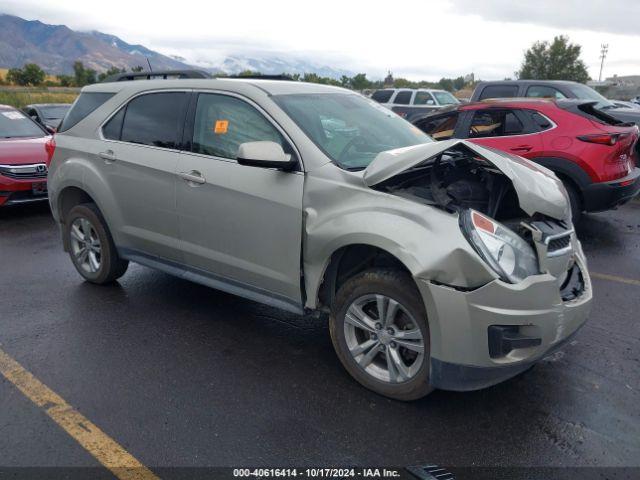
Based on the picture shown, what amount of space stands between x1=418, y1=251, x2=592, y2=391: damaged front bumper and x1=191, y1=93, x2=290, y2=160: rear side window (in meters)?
1.54

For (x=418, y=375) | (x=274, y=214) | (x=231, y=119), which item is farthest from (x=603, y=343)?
(x=231, y=119)

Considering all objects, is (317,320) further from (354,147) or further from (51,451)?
(51,451)

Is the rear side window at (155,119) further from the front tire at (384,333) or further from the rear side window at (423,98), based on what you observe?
the rear side window at (423,98)

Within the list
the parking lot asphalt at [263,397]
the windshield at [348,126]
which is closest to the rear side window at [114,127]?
the parking lot asphalt at [263,397]

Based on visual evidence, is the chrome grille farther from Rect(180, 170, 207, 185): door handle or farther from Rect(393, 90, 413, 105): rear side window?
Rect(393, 90, 413, 105): rear side window

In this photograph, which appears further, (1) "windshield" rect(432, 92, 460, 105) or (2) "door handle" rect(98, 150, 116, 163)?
(1) "windshield" rect(432, 92, 460, 105)

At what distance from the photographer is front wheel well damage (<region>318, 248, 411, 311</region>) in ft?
10.6

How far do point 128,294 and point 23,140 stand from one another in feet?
16.8

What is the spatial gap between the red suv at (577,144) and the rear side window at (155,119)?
4255mm

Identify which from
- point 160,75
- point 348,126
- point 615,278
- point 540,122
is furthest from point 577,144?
point 160,75

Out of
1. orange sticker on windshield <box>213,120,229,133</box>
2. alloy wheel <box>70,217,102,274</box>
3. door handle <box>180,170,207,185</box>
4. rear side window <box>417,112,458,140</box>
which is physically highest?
orange sticker on windshield <box>213,120,229,133</box>

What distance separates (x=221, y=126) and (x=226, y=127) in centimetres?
5

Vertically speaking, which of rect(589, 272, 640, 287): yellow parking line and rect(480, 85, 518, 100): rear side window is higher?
rect(480, 85, 518, 100): rear side window

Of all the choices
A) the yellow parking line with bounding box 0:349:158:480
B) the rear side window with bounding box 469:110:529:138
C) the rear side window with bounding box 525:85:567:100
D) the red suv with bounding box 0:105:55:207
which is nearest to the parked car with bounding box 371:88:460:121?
the rear side window with bounding box 525:85:567:100
